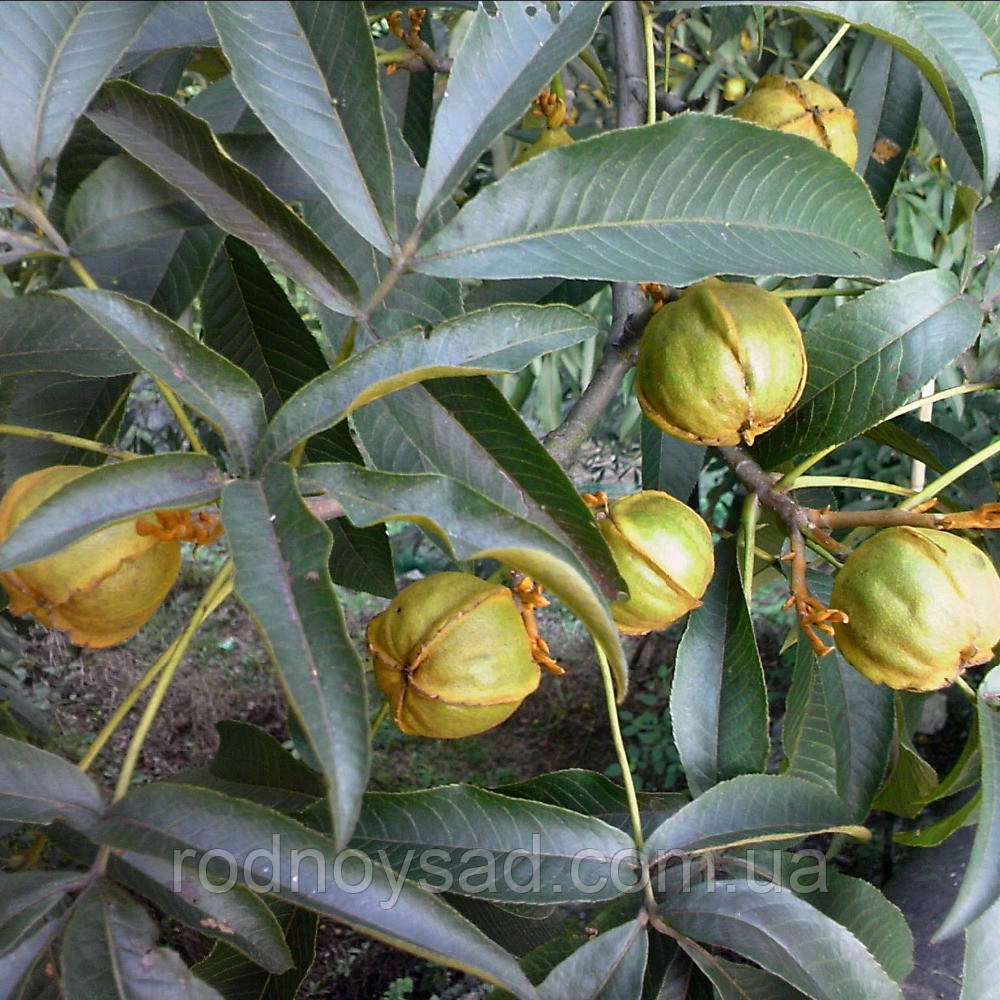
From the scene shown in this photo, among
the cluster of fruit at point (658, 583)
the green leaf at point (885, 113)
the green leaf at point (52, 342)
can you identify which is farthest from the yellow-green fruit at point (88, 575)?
the green leaf at point (885, 113)

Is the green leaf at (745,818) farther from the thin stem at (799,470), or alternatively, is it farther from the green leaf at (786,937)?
the thin stem at (799,470)

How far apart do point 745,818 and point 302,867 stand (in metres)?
0.35

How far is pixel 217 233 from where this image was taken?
2.64ft

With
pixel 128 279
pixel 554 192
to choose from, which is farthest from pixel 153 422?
pixel 554 192

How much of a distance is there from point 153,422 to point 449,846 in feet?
14.3

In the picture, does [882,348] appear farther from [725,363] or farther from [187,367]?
[187,367]

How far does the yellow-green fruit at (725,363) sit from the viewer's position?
717mm

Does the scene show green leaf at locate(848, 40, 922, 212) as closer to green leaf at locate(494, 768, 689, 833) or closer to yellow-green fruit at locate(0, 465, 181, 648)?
green leaf at locate(494, 768, 689, 833)

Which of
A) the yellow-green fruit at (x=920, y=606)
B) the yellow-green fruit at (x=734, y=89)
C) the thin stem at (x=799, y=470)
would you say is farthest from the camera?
the yellow-green fruit at (x=734, y=89)

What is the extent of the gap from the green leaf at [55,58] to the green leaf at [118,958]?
1.67ft

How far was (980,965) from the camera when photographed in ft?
2.26

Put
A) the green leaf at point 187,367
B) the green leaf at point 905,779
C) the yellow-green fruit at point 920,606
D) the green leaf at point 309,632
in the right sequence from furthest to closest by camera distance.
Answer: the green leaf at point 905,779 → the yellow-green fruit at point 920,606 → the green leaf at point 187,367 → the green leaf at point 309,632

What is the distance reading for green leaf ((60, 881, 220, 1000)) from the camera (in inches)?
23.2

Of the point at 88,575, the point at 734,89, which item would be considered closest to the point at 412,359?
the point at 88,575
